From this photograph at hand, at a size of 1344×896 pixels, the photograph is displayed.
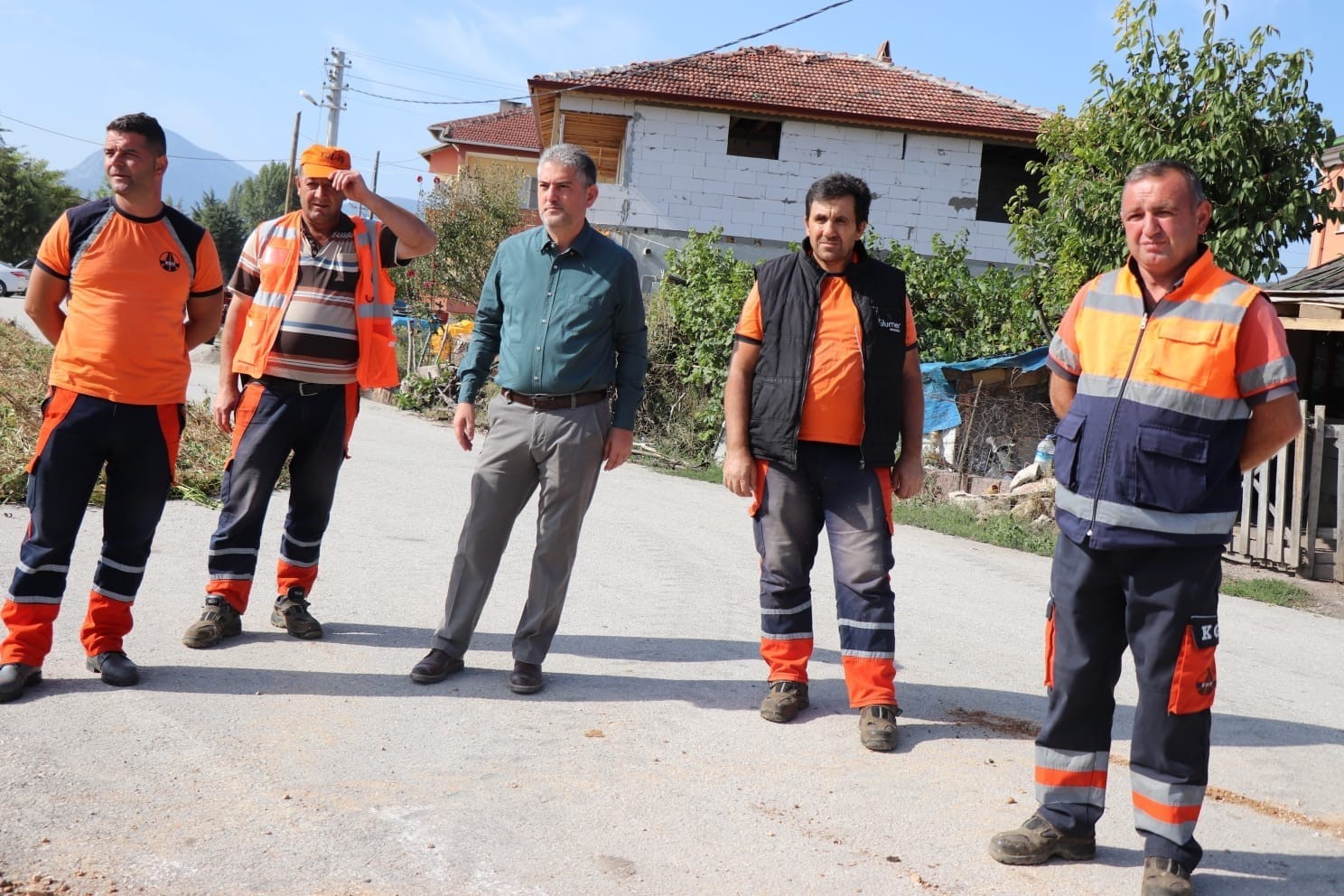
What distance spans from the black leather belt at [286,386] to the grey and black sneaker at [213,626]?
989 mm

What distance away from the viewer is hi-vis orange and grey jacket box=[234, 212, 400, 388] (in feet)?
17.2

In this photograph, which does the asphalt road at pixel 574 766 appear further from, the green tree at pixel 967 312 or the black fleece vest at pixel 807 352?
the green tree at pixel 967 312

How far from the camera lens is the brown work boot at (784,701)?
15.6 feet

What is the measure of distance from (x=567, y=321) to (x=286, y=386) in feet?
4.39

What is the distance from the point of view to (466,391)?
5160 millimetres

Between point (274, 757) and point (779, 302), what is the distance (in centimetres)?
257

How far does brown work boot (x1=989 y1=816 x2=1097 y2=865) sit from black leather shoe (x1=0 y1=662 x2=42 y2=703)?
3526 mm

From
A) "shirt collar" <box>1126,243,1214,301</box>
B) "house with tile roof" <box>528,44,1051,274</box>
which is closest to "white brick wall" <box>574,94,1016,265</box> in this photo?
"house with tile roof" <box>528,44,1051,274</box>

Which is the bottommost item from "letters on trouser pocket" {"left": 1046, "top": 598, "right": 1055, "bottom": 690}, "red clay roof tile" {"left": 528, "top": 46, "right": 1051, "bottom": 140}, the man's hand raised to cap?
"letters on trouser pocket" {"left": 1046, "top": 598, "right": 1055, "bottom": 690}

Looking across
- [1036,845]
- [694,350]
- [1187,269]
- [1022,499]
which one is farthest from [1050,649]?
[694,350]

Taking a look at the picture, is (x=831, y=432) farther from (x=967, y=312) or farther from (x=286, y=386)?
(x=967, y=312)

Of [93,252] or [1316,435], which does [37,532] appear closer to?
[93,252]

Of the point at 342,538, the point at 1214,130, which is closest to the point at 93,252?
the point at 342,538

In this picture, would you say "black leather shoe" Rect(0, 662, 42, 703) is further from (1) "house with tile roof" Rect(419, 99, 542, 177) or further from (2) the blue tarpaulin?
(1) "house with tile roof" Rect(419, 99, 542, 177)
